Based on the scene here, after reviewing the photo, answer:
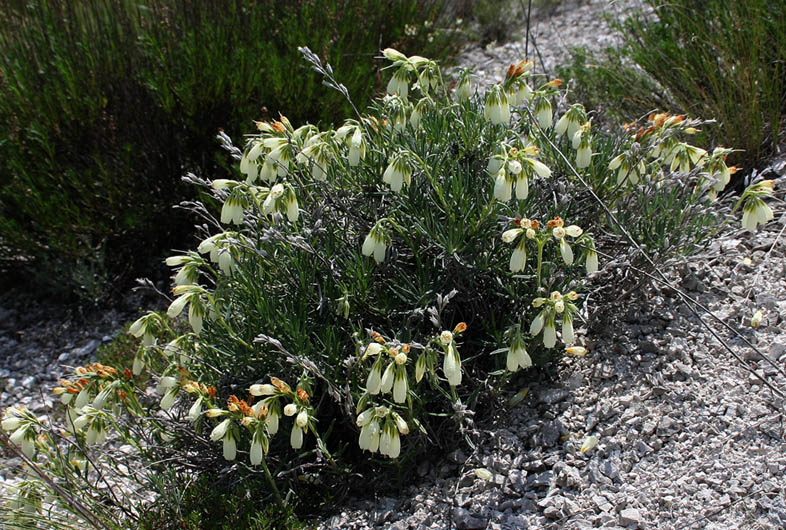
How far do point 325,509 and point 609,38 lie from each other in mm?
4790

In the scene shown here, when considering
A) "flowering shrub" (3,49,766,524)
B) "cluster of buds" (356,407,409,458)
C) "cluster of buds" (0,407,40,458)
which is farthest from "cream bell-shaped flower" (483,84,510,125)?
"cluster of buds" (0,407,40,458)

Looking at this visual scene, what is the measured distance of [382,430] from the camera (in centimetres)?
217

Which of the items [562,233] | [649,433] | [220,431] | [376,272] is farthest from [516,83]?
[220,431]

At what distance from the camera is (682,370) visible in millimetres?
2666

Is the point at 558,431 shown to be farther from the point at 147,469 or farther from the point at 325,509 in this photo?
the point at 147,469

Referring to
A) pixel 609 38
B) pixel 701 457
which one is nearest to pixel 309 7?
pixel 609 38

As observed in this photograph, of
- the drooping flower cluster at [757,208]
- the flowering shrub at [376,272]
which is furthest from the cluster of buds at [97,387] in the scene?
the drooping flower cluster at [757,208]

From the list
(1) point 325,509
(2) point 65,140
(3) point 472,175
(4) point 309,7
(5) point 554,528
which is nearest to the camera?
(5) point 554,528

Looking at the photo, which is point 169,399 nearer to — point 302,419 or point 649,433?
point 302,419

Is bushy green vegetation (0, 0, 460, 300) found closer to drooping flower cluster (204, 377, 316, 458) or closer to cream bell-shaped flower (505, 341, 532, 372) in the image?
drooping flower cluster (204, 377, 316, 458)

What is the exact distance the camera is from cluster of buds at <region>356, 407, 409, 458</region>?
7.04 ft

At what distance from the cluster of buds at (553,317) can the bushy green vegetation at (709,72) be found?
2037 millimetres

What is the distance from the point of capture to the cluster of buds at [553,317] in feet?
7.36

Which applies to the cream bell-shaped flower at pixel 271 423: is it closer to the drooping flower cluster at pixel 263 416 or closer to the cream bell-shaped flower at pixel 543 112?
the drooping flower cluster at pixel 263 416
